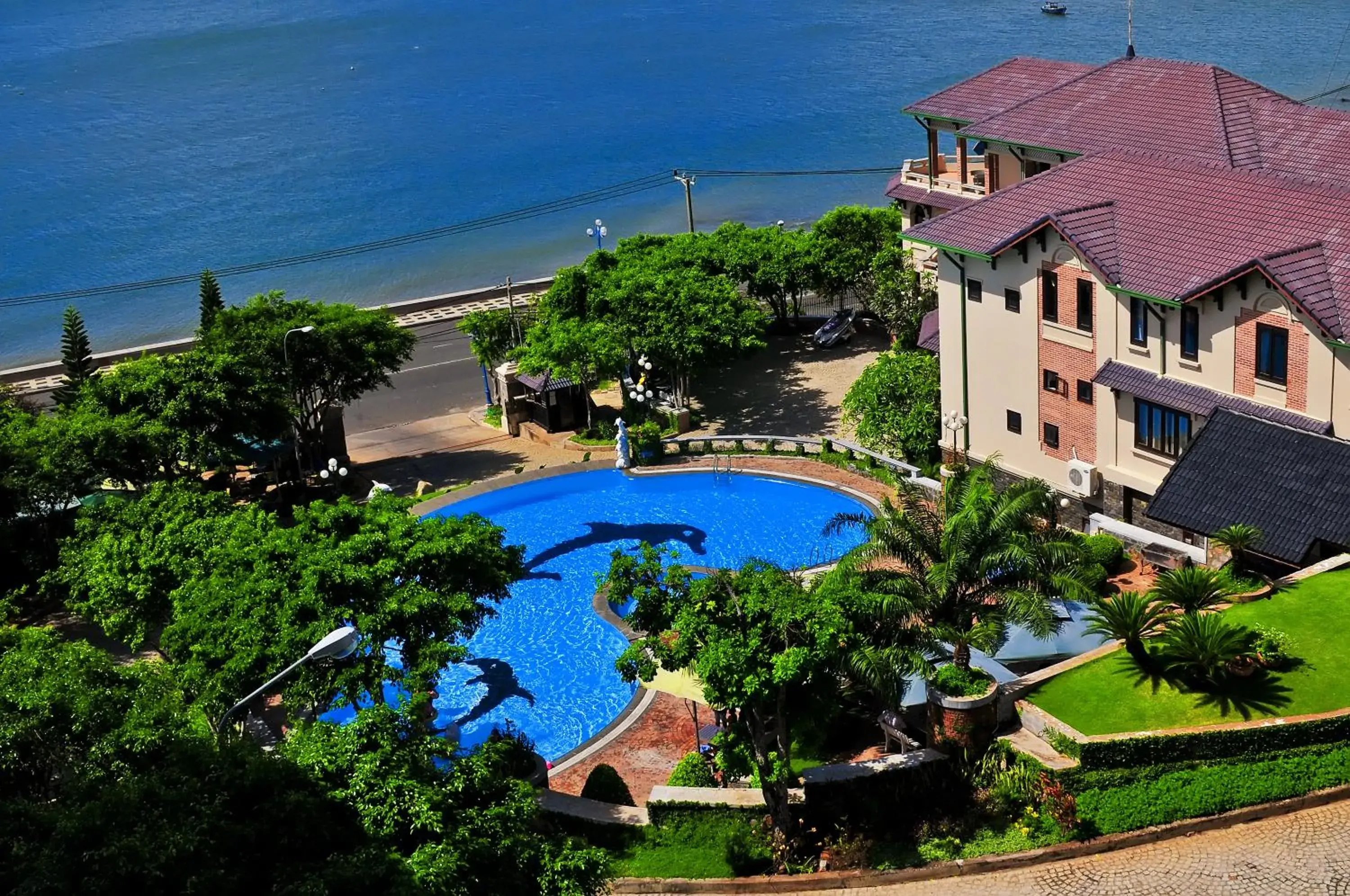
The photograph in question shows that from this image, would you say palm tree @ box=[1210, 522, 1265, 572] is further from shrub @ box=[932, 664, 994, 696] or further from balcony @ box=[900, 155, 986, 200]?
balcony @ box=[900, 155, 986, 200]

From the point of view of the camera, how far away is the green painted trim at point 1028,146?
5174 cm

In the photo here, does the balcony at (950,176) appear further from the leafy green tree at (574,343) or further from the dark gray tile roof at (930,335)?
the leafy green tree at (574,343)

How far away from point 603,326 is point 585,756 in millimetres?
25443

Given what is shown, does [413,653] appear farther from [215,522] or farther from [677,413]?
[677,413]

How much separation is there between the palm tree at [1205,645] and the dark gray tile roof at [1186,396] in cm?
858

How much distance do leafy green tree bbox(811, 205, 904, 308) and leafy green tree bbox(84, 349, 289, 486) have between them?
87.4 ft

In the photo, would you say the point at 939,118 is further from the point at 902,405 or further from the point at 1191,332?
A: the point at 1191,332

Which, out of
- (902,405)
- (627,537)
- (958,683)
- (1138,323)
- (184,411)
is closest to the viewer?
(958,683)

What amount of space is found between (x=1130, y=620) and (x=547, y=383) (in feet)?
106

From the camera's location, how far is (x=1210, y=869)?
2723 cm

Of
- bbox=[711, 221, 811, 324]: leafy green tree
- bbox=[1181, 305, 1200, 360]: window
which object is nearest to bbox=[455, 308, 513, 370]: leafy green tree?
bbox=[711, 221, 811, 324]: leafy green tree

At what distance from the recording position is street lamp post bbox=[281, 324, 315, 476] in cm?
5291

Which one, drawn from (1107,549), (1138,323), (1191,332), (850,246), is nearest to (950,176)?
(850,246)

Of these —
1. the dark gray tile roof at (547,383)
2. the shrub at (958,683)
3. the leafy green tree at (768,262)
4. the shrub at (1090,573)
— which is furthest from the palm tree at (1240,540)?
the leafy green tree at (768,262)
